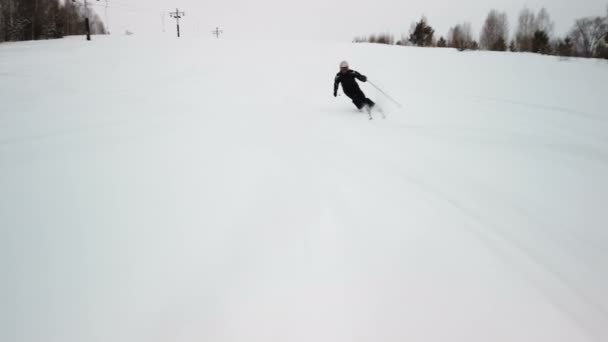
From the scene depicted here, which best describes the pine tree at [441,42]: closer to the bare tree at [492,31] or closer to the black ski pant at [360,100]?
the bare tree at [492,31]

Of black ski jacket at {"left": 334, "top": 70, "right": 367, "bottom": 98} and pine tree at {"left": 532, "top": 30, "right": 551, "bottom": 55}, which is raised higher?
pine tree at {"left": 532, "top": 30, "right": 551, "bottom": 55}

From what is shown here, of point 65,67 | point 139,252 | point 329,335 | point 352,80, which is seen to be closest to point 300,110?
point 352,80

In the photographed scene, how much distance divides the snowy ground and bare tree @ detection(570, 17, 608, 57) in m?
10.7

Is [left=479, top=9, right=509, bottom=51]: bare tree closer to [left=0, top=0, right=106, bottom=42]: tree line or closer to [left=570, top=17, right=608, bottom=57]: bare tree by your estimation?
[left=570, top=17, right=608, bottom=57]: bare tree

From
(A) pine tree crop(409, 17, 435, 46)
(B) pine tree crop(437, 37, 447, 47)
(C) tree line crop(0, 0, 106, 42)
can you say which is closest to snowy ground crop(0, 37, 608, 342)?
(B) pine tree crop(437, 37, 447, 47)

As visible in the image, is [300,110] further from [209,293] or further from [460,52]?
[460,52]

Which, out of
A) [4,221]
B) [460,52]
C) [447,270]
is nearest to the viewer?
[447,270]

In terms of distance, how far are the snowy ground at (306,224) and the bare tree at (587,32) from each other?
35.0 ft

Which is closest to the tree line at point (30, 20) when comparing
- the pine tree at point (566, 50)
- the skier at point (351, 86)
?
the skier at point (351, 86)

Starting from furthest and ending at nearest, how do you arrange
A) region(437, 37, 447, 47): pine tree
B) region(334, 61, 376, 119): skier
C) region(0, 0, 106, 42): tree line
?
region(0, 0, 106, 42): tree line
region(437, 37, 447, 47): pine tree
region(334, 61, 376, 119): skier

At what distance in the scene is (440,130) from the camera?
629 centimetres

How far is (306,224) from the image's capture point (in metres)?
3.28

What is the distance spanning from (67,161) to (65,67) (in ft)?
A: 39.4

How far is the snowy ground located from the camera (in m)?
2.28
